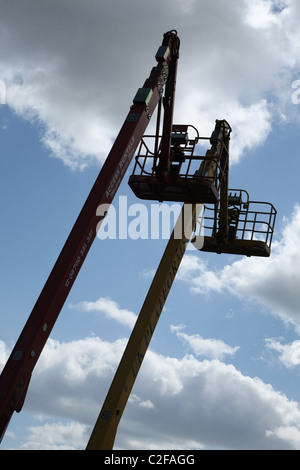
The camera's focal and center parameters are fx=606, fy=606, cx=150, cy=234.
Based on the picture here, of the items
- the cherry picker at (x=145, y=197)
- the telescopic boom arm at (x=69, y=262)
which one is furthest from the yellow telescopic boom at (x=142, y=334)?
the telescopic boom arm at (x=69, y=262)

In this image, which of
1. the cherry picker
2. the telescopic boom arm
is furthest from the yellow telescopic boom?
the telescopic boom arm

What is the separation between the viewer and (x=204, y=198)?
13.3 meters

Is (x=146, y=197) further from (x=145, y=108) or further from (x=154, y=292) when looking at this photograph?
(x=145, y=108)

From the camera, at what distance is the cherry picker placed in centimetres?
873

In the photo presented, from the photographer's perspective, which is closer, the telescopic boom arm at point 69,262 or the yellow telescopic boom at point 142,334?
the telescopic boom arm at point 69,262

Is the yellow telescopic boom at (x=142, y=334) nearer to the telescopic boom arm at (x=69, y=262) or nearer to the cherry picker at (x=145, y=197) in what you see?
the cherry picker at (x=145, y=197)

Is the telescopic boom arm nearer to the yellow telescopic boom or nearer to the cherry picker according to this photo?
the cherry picker

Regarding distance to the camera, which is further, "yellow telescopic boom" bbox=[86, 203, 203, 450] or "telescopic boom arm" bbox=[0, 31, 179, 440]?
"yellow telescopic boom" bbox=[86, 203, 203, 450]

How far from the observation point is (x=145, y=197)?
1403cm

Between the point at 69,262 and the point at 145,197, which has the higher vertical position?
the point at 145,197

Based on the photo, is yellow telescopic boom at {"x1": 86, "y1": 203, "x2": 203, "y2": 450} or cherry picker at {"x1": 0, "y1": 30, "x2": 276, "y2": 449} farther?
yellow telescopic boom at {"x1": 86, "y1": 203, "x2": 203, "y2": 450}

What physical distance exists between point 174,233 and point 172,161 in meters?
2.02

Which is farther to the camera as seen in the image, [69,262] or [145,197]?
[145,197]

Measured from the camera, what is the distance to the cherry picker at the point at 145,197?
8.73 meters
